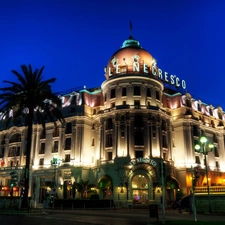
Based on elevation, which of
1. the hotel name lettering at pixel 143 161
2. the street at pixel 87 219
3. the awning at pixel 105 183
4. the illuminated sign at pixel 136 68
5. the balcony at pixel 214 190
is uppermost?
the illuminated sign at pixel 136 68

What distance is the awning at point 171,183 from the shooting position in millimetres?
58031

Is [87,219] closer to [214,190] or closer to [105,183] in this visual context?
[214,190]

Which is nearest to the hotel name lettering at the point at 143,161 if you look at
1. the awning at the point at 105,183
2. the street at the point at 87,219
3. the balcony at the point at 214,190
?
the awning at the point at 105,183

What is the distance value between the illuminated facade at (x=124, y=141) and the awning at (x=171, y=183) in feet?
0.64

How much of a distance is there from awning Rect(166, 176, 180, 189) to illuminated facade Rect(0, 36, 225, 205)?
20 centimetres

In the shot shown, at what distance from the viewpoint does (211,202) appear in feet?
125

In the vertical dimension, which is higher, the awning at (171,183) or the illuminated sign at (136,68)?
the illuminated sign at (136,68)

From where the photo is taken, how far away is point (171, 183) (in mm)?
58250

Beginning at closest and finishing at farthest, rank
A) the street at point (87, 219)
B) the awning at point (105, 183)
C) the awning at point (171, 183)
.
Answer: the street at point (87, 219) < the awning at point (105, 183) < the awning at point (171, 183)

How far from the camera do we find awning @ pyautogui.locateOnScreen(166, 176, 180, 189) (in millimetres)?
58031

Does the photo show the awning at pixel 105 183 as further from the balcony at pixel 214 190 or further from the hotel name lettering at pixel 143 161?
the balcony at pixel 214 190

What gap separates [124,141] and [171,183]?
1251cm

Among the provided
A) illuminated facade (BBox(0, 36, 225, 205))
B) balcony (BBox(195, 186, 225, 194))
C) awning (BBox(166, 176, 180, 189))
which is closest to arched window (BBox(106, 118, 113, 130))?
illuminated facade (BBox(0, 36, 225, 205))

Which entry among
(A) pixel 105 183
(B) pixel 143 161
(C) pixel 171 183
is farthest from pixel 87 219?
(C) pixel 171 183
